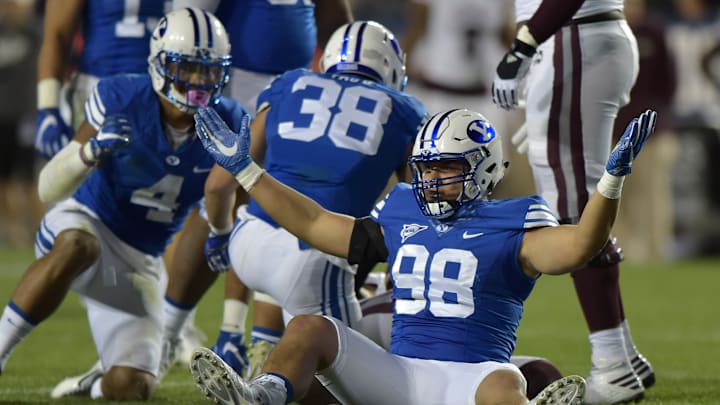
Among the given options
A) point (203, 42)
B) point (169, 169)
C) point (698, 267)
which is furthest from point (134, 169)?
point (698, 267)

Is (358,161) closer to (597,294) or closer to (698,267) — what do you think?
(597,294)

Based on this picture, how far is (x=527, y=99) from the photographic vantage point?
197 inches

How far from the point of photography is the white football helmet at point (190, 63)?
5.04 m

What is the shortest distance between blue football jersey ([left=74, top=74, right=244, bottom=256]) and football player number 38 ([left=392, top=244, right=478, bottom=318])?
1.37 m

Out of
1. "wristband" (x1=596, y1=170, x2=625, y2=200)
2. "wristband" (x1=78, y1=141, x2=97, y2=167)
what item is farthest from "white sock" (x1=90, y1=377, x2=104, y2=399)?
"wristband" (x1=596, y1=170, x2=625, y2=200)

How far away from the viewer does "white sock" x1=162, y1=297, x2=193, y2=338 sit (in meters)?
5.57

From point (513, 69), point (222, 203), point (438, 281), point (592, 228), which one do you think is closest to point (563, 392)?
point (592, 228)

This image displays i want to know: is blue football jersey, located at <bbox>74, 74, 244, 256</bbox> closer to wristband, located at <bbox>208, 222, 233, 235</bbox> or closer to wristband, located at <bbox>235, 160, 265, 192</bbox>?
wristband, located at <bbox>208, 222, 233, 235</bbox>

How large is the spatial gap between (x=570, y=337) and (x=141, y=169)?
2913 millimetres

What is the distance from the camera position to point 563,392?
354 centimetres

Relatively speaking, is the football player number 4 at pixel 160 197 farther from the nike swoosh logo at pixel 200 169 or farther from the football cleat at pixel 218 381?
the football cleat at pixel 218 381

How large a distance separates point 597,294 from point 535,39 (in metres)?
0.94

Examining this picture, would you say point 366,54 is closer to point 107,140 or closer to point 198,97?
point 198,97

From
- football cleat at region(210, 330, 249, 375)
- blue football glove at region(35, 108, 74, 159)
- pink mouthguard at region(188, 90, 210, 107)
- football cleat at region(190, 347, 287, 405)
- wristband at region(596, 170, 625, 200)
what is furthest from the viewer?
blue football glove at region(35, 108, 74, 159)
